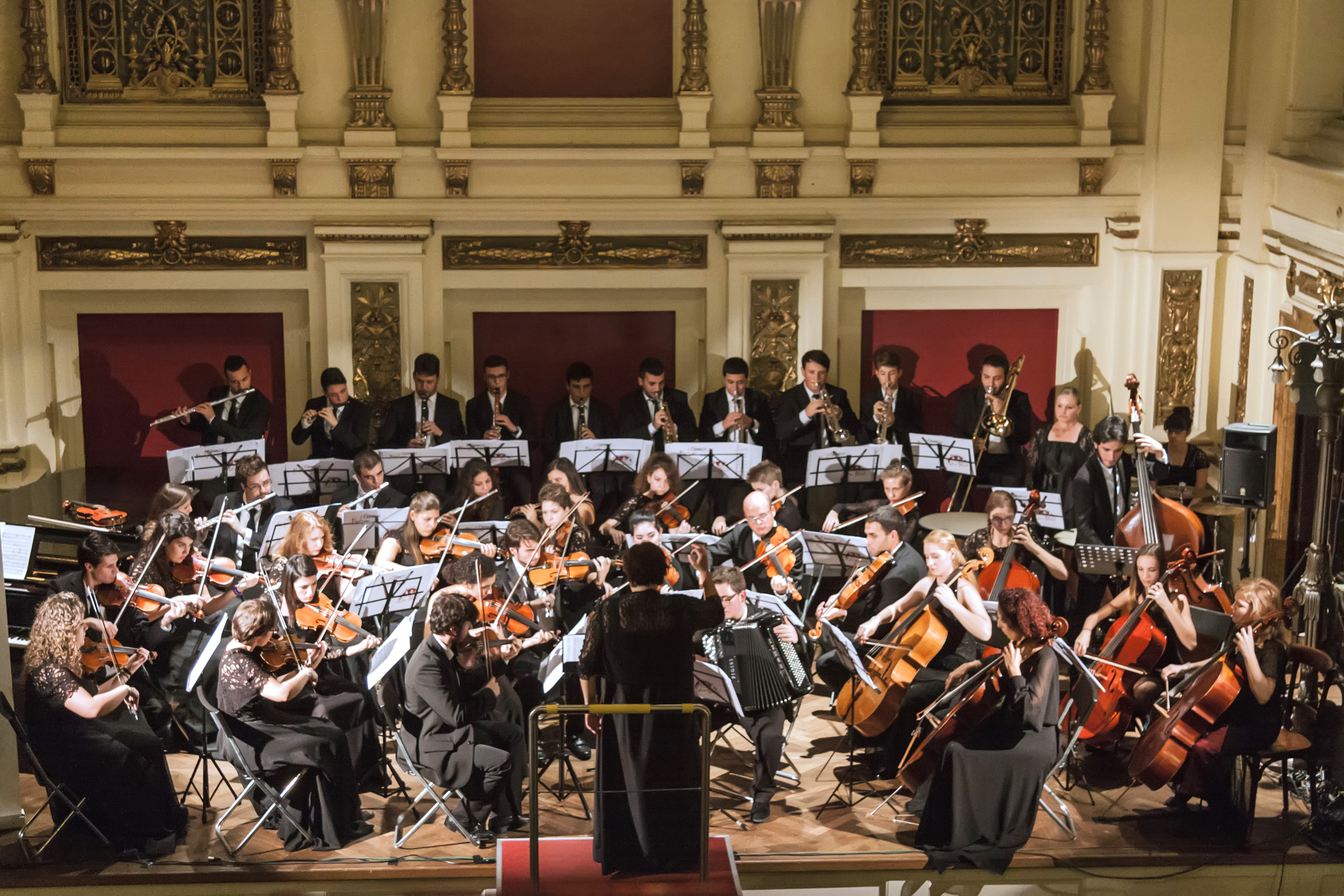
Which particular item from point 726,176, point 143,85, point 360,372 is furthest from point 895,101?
point 143,85

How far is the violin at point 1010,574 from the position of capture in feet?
23.3

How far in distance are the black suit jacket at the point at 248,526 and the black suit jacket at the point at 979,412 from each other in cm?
373

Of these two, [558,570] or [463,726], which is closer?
[463,726]

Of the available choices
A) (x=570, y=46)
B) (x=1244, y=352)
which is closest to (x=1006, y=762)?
(x=1244, y=352)

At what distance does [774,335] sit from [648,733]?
4.25 m

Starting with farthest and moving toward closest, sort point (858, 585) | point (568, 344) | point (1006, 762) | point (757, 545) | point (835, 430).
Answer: point (568, 344) → point (835, 430) → point (757, 545) → point (858, 585) → point (1006, 762)

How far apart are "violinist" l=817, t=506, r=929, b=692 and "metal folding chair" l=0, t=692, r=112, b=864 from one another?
300 cm

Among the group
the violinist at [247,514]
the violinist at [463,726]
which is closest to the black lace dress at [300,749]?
the violinist at [463,726]

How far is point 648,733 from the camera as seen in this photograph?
5.79 m

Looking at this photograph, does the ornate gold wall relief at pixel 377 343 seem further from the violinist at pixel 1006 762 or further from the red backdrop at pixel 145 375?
the violinist at pixel 1006 762

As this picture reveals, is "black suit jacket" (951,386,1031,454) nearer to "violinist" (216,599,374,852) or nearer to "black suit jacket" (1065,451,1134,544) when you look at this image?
"black suit jacket" (1065,451,1134,544)

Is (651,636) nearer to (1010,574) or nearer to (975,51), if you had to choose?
(1010,574)

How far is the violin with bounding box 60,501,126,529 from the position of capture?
802cm

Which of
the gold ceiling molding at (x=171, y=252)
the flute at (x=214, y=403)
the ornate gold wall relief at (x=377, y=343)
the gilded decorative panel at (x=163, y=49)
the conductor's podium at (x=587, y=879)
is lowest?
the conductor's podium at (x=587, y=879)
